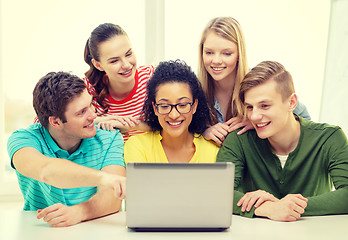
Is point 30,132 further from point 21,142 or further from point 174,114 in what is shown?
point 174,114

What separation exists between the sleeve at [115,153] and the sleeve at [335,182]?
82 cm

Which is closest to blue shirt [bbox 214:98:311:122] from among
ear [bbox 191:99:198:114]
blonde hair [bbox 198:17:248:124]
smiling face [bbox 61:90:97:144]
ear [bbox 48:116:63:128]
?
blonde hair [bbox 198:17:248:124]

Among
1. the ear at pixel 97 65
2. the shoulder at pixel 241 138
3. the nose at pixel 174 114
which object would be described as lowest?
the shoulder at pixel 241 138

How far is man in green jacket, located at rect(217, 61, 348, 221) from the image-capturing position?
1820 millimetres

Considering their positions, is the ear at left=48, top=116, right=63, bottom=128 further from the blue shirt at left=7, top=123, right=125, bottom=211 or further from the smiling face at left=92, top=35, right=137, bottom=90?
the smiling face at left=92, top=35, right=137, bottom=90

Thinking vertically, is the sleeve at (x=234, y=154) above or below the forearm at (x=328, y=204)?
above

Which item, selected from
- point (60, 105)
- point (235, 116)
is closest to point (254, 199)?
point (235, 116)

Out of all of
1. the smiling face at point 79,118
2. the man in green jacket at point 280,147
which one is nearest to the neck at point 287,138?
the man in green jacket at point 280,147

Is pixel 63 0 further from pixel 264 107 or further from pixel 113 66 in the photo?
pixel 264 107

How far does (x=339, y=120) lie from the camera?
3404 millimetres

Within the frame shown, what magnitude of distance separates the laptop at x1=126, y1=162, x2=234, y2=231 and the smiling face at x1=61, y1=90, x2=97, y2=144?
2.00 feet

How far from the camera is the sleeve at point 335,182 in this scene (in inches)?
63.7

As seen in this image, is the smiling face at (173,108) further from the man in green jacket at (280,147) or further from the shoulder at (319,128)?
the shoulder at (319,128)

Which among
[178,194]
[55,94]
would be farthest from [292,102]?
[55,94]
